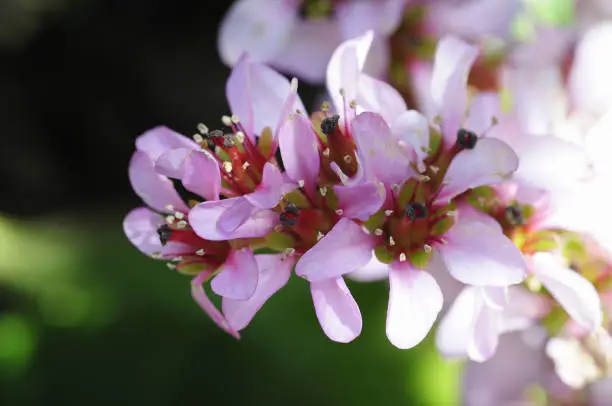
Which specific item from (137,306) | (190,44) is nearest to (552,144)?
(137,306)

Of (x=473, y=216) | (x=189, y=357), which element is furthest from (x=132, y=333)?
(x=473, y=216)

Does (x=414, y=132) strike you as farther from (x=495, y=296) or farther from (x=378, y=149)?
(x=495, y=296)

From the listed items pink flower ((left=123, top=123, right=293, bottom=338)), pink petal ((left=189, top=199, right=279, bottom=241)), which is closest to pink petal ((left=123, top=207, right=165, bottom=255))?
pink flower ((left=123, top=123, right=293, bottom=338))

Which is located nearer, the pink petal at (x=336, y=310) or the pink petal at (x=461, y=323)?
the pink petal at (x=336, y=310)

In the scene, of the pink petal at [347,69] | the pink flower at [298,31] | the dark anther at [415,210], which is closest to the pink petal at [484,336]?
the dark anther at [415,210]

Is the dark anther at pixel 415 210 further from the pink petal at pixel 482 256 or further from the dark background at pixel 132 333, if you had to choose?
the dark background at pixel 132 333

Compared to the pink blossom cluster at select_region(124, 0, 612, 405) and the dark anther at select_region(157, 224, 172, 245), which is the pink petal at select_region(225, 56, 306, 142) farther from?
the dark anther at select_region(157, 224, 172, 245)
